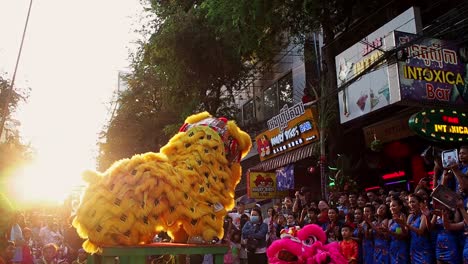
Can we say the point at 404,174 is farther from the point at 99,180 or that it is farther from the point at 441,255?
the point at 99,180

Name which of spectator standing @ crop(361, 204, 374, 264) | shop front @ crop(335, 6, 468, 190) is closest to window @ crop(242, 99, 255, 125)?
shop front @ crop(335, 6, 468, 190)

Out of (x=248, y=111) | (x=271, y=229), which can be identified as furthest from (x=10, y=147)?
(x=271, y=229)

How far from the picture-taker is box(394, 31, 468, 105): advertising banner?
31.0 feet

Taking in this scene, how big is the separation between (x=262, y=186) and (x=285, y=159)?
1182 millimetres

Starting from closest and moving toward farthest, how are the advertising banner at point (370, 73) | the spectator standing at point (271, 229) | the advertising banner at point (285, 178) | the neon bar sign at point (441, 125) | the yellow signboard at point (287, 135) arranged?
the neon bar sign at point (441, 125)
the advertising banner at point (370, 73)
the spectator standing at point (271, 229)
the yellow signboard at point (287, 135)
the advertising banner at point (285, 178)

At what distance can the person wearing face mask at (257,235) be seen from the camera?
10117 millimetres

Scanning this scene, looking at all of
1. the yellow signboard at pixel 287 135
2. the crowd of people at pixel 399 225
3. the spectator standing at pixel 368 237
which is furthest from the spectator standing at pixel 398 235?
the yellow signboard at pixel 287 135

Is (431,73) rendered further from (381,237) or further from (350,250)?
(350,250)

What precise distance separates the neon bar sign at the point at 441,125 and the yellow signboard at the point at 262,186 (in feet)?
23.8

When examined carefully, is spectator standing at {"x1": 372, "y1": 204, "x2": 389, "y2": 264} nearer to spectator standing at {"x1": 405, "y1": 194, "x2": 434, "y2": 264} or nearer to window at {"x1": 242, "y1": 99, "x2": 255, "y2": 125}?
spectator standing at {"x1": 405, "y1": 194, "x2": 434, "y2": 264}

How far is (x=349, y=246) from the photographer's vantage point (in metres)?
8.05

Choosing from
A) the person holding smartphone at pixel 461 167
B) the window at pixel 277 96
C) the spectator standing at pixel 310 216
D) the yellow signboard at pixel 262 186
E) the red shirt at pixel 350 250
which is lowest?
the red shirt at pixel 350 250

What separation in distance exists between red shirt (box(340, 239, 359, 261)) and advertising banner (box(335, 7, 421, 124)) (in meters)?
3.02

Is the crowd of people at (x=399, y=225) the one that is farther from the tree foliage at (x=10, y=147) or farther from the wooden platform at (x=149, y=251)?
the tree foliage at (x=10, y=147)
